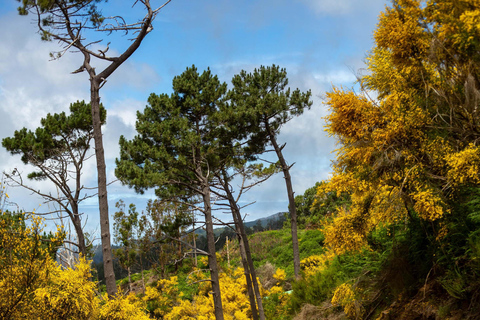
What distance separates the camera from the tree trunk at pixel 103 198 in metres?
6.92

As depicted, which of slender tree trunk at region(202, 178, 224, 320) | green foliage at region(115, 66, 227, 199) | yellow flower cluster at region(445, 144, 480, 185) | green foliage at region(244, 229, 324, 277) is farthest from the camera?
green foliage at region(244, 229, 324, 277)

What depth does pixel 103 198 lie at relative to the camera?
7.08 metres

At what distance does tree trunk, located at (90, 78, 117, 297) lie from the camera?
6.92m

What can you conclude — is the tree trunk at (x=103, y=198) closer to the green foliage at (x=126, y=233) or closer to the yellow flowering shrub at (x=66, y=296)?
the yellow flowering shrub at (x=66, y=296)

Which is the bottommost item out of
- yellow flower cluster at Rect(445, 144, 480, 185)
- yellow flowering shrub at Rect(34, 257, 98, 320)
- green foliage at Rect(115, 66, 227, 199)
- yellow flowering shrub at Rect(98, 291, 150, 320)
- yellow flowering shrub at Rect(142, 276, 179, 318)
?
yellow flowering shrub at Rect(142, 276, 179, 318)

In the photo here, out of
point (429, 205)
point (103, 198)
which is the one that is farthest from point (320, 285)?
point (103, 198)

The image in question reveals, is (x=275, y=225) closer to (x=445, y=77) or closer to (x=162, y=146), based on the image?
(x=162, y=146)

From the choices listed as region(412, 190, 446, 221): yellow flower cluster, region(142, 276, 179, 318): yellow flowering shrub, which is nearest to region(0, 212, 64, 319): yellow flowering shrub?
region(412, 190, 446, 221): yellow flower cluster

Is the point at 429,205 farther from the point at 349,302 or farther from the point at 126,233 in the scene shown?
the point at 126,233

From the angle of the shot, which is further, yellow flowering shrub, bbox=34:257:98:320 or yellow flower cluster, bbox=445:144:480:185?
yellow flowering shrub, bbox=34:257:98:320

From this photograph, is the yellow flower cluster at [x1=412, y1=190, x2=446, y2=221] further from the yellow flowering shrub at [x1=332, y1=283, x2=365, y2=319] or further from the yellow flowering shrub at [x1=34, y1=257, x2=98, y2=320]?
the yellow flowering shrub at [x1=34, y1=257, x2=98, y2=320]

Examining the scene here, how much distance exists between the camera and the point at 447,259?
5.77m

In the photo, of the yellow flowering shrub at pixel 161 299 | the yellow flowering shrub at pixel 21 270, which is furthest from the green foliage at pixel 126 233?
the yellow flowering shrub at pixel 21 270

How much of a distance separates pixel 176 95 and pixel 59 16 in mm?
6394
